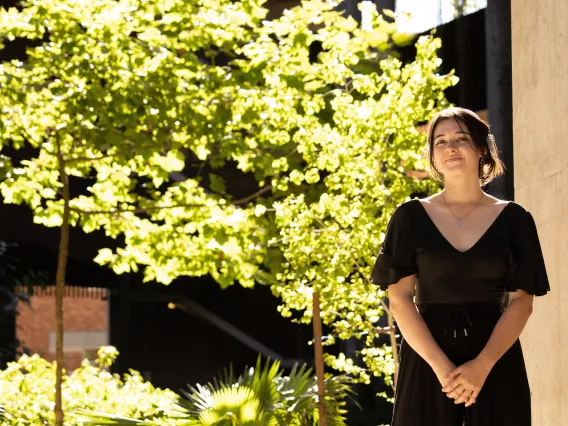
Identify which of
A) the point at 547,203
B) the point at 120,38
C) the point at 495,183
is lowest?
the point at 547,203

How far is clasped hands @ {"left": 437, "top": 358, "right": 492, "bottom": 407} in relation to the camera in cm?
275

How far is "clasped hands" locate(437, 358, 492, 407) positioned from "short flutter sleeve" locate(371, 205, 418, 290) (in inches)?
11.5

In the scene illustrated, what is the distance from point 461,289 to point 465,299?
0.09ft

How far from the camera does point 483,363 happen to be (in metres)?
2.75

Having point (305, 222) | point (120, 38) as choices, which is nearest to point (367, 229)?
point (305, 222)

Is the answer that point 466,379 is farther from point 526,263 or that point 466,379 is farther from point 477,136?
point 477,136

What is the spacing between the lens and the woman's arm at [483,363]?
9.02 ft

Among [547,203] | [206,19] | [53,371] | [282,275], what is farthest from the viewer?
[53,371]

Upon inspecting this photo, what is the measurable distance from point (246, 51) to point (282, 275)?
6.37 feet

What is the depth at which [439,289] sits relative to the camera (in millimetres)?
2885

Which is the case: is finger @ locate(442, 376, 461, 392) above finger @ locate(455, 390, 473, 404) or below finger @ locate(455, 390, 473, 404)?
above

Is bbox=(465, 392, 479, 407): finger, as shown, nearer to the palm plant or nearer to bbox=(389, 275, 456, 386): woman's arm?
bbox=(389, 275, 456, 386): woman's arm

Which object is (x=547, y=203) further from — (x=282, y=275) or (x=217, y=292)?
(x=217, y=292)

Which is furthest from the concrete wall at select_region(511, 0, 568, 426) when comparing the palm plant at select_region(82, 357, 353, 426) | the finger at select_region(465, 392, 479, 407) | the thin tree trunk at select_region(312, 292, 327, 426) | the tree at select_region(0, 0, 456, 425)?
the thin tree trunk at select_region(312, 292, 327, 426)
